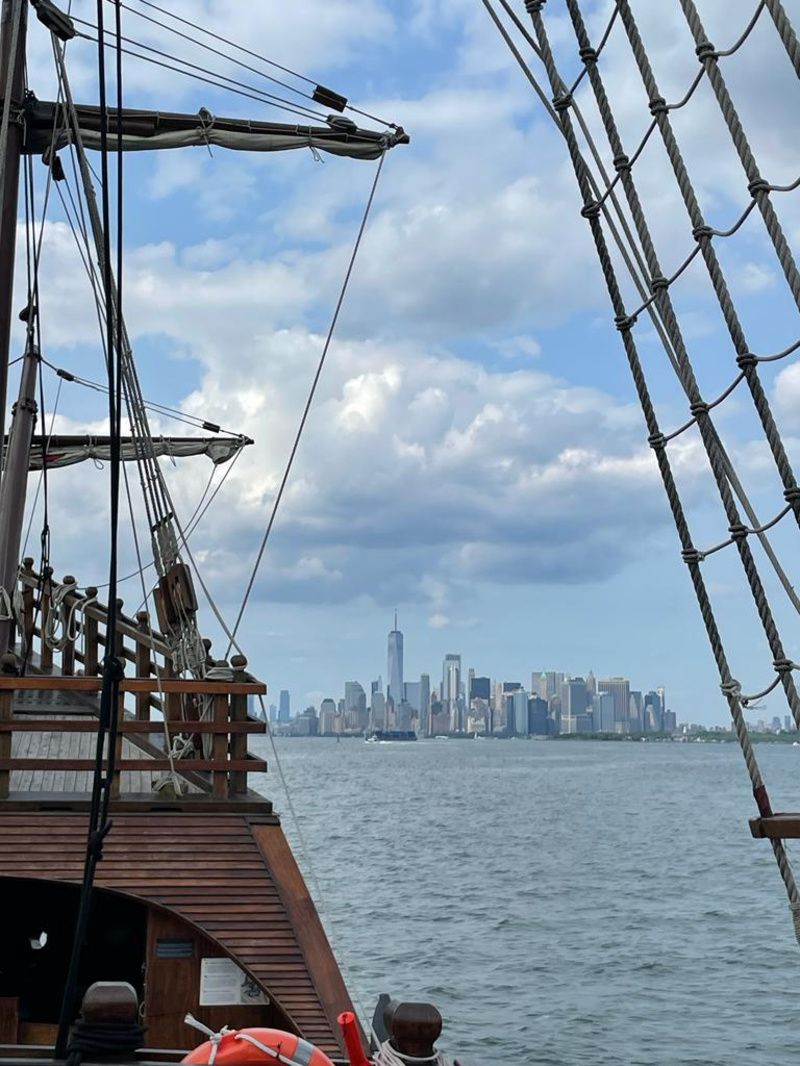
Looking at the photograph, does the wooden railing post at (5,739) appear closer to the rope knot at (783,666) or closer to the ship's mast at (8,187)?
the ship's mast at (8,187)

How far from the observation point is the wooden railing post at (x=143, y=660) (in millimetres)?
10555

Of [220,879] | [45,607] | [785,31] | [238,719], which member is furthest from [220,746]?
[45,607]

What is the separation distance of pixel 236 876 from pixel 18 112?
29.2 ft

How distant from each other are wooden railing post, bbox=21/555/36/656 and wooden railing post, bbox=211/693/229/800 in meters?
7.41

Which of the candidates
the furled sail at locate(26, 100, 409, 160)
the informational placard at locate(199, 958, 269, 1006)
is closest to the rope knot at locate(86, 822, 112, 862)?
the informational placard at locate(199, 958, 269, 1006)

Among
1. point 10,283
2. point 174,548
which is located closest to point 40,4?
point 10,283

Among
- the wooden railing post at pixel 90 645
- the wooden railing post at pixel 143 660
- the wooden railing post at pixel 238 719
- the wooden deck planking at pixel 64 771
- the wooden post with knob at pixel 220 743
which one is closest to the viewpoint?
the wooden post with knob at pixel 220 743

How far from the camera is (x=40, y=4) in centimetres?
1393

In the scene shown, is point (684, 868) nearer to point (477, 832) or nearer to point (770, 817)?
point (477, 832)

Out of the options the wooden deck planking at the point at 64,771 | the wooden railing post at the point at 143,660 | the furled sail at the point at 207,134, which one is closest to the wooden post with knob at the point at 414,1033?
the wooden deck planking at the point at 64,771

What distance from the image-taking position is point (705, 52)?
17.9 ft

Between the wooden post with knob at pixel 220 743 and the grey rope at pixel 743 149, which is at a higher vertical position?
the grey rope at pixel 743 149

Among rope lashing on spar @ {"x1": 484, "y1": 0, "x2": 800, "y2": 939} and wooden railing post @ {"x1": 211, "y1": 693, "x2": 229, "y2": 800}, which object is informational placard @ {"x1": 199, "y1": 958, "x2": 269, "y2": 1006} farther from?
rope lashing on spar @ {"x1": 484, "y1": 0, "x2": 800, "y2": 939}

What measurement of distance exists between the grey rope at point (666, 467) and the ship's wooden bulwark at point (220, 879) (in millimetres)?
3678
